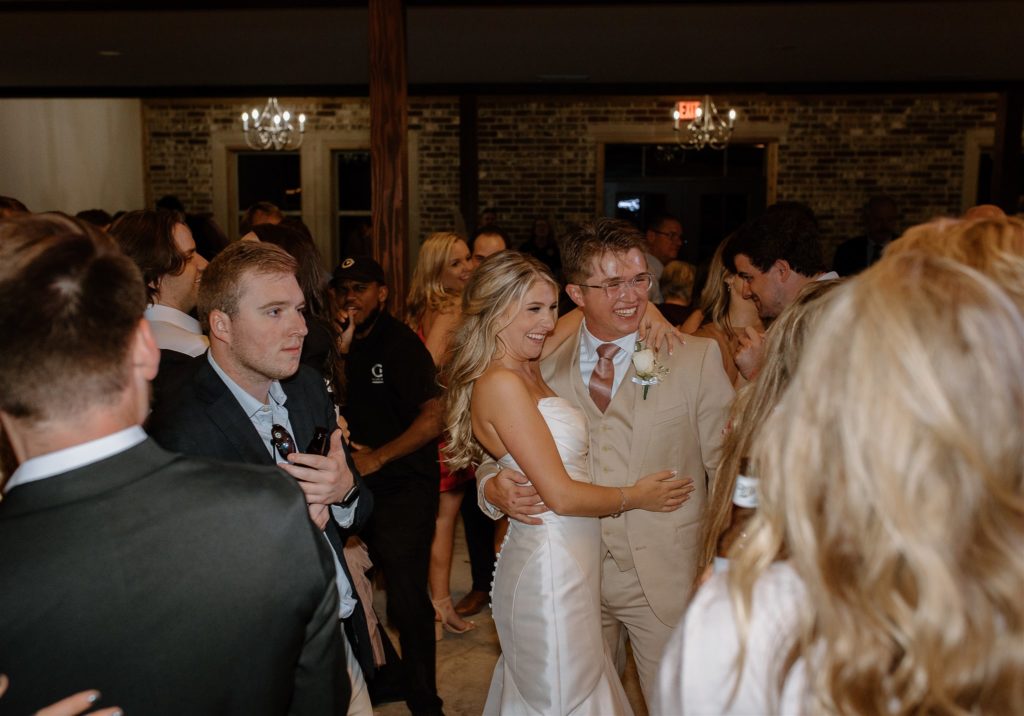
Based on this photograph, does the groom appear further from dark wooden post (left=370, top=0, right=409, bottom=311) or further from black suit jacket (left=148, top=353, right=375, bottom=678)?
dark wooden post (left=370, top=0, right=409, bottom=311)

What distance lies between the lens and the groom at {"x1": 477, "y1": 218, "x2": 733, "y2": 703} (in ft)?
8.39

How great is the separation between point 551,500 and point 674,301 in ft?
10.9

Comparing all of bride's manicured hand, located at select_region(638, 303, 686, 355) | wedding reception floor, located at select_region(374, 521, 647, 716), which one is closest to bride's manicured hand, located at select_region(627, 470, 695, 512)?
bride's manicured hand, located at select_region(638, 303, 686, 355)

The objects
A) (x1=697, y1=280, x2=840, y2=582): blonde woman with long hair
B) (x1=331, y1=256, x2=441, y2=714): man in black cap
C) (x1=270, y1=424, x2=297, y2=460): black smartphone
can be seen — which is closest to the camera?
(x1=697, y1=280, x2=840, y2=582): blonde woman with long hair

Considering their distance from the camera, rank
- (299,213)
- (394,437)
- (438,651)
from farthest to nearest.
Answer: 1. (299,213)
2. (438,651)
3. (394,437)

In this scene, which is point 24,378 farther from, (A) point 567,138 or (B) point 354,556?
(A) point 567,138

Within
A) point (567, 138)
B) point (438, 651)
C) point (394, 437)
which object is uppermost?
point (567, 138)

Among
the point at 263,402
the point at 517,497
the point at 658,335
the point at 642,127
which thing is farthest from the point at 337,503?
the point at 642,127

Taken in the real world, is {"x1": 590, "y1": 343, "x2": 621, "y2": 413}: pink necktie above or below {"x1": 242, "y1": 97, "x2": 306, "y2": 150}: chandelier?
below

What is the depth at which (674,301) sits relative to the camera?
5461mm

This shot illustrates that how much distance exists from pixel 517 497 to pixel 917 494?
164cm

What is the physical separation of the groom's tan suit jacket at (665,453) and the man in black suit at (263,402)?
0.76 metres

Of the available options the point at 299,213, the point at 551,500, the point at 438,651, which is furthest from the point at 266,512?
the point at 299,213

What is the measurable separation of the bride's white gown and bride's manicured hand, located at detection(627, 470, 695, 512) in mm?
155
